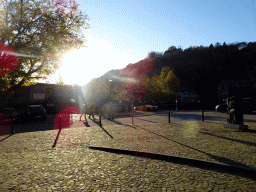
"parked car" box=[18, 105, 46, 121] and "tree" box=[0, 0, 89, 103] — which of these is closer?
"tree" box=[0, 0, 89, 103]

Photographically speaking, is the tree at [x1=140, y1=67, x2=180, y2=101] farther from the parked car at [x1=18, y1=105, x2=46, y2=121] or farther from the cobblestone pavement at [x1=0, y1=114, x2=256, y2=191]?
the cobblestone pavement at [x1=0, y1=114, x2=256, y2=191]

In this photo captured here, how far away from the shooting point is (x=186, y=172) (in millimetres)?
4523

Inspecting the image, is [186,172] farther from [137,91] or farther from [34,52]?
[137,91]

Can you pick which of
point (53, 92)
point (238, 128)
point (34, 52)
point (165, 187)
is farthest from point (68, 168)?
point (53, 92)

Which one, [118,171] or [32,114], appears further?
[32,114]

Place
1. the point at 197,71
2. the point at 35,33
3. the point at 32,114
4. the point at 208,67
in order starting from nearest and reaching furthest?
1. the point at 35,33
2. the point at 32,114
3. the point at 208,67
4. the point at 197,71

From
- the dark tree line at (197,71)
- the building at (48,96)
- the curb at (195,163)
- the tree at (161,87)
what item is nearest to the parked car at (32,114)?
the curb at (195,163)

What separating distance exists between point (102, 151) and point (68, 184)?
2.78 meters

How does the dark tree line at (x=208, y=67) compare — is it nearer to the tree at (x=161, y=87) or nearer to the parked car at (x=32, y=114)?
the tree at (x=161, y=87)

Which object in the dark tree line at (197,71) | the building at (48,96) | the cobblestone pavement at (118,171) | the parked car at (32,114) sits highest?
the dark tree line at (197,71)

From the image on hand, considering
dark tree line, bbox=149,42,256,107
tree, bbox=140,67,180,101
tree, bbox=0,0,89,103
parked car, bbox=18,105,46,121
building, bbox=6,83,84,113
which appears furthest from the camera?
dark tree line, bbox=149,42,256,107

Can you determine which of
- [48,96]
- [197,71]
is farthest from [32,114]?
[197,71]

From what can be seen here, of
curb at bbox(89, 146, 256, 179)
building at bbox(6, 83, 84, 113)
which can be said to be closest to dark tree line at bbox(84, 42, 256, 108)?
building at bbox(6, 83, 84, 113)

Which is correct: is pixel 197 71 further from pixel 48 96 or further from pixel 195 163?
pixel 195 163
